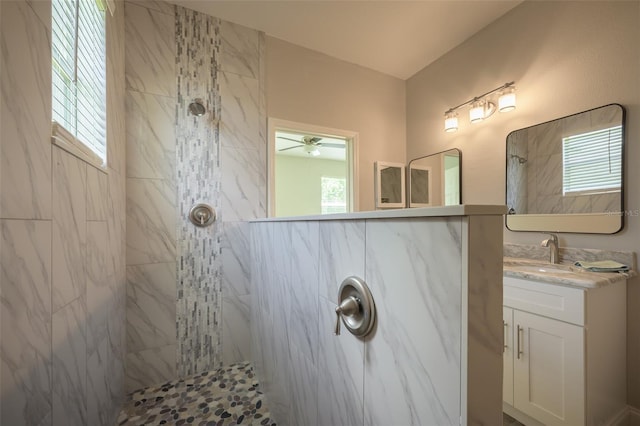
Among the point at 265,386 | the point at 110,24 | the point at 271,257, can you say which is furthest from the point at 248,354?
the point at 110,24

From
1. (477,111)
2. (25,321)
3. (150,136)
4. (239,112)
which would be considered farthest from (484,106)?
(25,321)

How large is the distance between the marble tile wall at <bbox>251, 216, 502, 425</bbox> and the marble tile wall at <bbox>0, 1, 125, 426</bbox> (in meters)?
0.79

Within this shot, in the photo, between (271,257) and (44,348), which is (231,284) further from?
(44,348)

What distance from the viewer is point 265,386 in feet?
5.19

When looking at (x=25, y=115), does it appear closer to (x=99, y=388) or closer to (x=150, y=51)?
(x=99, y=388)

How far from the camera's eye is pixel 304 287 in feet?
3.34

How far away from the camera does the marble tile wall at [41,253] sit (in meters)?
0.61

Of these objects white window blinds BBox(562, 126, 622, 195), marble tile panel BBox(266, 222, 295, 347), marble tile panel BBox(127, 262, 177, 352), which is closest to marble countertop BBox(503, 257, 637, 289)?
white window blinds BBox(562, 126, 622, 195)

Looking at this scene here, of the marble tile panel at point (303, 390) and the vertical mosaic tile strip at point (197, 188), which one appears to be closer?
the marble tile panel at point (303, 390)

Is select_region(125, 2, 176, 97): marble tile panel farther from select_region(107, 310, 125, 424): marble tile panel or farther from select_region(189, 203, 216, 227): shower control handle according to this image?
select_region(107, 310, 125, 424): marble tile panel

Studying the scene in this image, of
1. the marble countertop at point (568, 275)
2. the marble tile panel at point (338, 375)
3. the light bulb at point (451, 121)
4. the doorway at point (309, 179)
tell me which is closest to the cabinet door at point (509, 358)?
the marble countertop at point (568, 275)

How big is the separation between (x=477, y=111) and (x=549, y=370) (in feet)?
6.00

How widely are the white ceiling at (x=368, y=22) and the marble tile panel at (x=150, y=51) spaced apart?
237 mm

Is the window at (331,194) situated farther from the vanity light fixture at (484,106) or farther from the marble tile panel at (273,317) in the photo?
the marble tile panel at (273,317)
